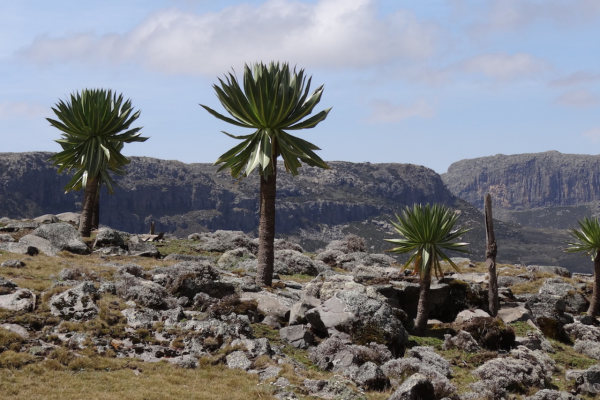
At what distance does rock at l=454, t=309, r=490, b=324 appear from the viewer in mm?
23969

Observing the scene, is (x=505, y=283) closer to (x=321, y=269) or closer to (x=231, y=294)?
(x=321, y=269)

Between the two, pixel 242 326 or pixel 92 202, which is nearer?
pixel 242 326

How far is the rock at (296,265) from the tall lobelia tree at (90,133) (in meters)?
12.6

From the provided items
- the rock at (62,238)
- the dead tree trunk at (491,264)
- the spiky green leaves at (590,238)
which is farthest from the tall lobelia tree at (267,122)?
the spiky green leaves at (590,238)

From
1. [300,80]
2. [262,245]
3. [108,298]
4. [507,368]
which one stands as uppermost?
[300,80]

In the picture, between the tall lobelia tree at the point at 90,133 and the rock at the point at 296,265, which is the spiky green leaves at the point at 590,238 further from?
the tall lobelia tree at the point at 90,133

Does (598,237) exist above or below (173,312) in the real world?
above

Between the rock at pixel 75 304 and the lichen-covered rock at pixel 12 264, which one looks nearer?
the rock at pixel 75 304

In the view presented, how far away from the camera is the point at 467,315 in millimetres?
24281

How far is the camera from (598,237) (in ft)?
99.5

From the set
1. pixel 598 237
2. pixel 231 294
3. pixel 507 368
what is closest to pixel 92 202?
pixel 231 294

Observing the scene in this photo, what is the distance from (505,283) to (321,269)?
46.2 ft

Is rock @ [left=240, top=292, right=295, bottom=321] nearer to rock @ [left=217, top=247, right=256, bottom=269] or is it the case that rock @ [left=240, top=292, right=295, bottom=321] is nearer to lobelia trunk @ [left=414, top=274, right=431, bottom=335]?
lobelia trunk @ [left=414, top=274, right=431, bottom=335]

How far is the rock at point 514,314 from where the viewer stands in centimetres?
2556
